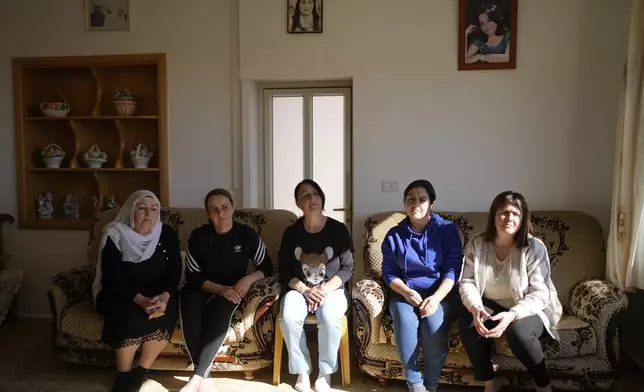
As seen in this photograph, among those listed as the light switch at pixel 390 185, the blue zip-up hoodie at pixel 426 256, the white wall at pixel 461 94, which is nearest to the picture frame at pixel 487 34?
the white wall at pixel 461 94

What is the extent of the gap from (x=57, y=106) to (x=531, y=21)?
3.23 meters

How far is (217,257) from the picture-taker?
2.80 m

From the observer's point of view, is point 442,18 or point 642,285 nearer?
point 642,285

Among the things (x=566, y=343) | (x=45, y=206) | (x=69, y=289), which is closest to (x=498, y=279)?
(x=566, y=343)

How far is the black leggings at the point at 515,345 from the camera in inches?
91.8

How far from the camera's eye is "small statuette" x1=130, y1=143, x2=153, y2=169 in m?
3.65

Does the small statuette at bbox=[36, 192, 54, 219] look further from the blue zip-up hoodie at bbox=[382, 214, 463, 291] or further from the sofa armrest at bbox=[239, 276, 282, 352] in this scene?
the blue zip-up hoodie at bbox=[382, 214, 463, 291]

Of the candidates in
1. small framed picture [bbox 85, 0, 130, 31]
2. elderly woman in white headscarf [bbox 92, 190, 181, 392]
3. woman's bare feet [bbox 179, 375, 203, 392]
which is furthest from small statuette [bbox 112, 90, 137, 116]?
woman's bare feet [bbox 179, 375, 203, 392]

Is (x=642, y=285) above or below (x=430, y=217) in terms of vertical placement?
below

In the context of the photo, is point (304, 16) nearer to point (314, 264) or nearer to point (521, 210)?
point (314, 264)

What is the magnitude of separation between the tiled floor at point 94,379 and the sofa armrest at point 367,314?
0.27 meters

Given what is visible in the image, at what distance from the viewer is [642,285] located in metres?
2.62

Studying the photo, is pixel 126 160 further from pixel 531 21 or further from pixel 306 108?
pixel 531 21

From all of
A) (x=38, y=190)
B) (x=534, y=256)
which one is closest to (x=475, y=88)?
(x=534, y=256)
